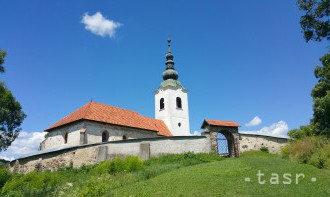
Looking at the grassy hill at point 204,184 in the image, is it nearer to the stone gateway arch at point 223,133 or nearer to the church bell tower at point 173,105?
the stone gateway arch at point 223,133

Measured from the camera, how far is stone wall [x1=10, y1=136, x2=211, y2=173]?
24.7 metres

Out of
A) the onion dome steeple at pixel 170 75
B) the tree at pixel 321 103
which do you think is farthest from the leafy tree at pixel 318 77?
the onion dome steeple at pixel 170 75

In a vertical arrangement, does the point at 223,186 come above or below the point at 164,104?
below

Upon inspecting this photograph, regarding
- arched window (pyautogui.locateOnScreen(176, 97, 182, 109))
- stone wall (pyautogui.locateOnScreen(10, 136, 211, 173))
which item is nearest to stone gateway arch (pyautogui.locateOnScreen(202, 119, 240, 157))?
stone wall (pyautogui.locateOnScreen(10, 136, 211, 173))

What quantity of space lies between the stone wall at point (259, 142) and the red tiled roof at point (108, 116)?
34.0 feet

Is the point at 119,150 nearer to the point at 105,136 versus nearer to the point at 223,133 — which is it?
the point at 105,136

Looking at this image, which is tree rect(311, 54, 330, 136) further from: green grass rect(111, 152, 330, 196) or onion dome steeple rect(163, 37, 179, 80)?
onion dome steeple rect(163, 37, 179, 80)

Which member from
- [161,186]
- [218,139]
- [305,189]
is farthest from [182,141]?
[305,189]

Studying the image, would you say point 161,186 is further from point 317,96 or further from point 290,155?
point 317,96

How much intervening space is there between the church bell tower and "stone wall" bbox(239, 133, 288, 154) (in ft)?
49.6

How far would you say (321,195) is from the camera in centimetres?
972

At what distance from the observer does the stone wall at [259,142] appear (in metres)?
27.8

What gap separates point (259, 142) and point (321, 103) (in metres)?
5.99

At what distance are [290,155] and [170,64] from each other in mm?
30630
